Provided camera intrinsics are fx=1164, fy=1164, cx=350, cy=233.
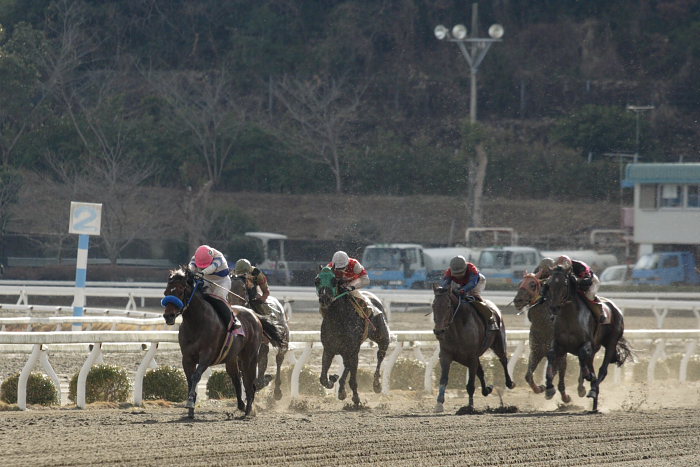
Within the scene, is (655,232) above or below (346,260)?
above

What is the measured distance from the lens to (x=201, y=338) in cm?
1039

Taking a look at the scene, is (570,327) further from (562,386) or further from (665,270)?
(665,270)

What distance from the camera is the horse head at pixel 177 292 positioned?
9.84m

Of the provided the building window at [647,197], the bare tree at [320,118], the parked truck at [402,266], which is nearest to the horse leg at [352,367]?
the parked truck at [402,266]

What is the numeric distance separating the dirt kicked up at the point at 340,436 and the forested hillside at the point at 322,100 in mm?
29878

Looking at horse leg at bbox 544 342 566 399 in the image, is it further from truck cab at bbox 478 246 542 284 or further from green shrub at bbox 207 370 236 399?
truck cab at bbox 478 246 542 284

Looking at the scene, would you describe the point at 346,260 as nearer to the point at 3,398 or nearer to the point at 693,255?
the point at 3,398

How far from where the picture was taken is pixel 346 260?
41.4ft

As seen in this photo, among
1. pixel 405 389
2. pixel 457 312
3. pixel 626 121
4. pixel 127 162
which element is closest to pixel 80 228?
pixel 405 389

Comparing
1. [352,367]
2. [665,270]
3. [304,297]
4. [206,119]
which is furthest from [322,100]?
[352,367]

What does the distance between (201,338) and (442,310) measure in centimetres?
262

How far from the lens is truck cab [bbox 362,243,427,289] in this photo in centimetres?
3403

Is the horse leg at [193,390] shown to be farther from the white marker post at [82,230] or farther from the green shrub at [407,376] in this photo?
the white marker post at [82,230]

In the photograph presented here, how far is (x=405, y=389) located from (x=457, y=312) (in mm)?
2746
